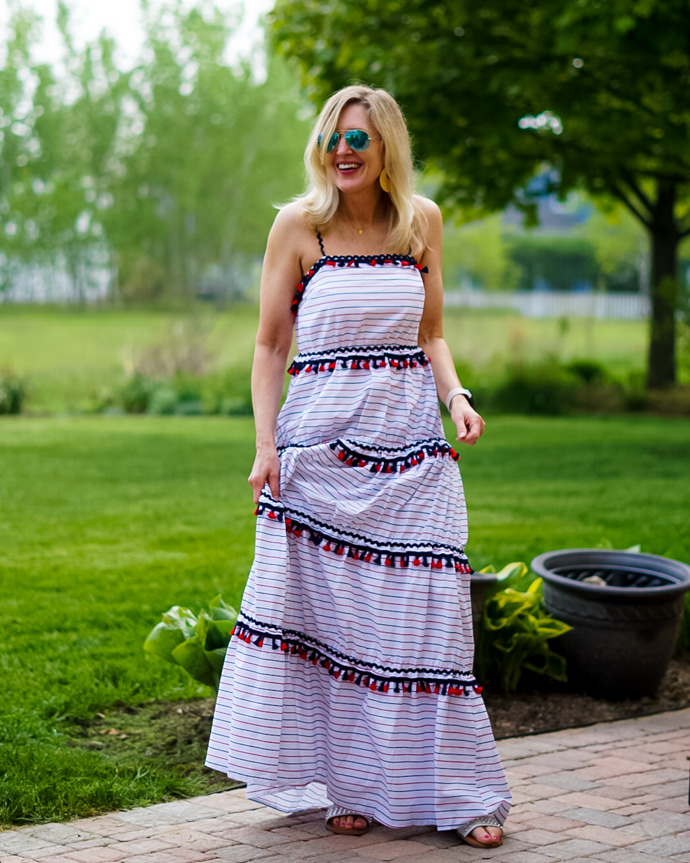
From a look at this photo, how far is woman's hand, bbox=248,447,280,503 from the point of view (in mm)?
3055

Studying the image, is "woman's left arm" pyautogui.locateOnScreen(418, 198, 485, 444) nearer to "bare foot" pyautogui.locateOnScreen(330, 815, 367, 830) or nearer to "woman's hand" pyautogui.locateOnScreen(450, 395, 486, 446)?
"woman's hand" pyautogui.locateOnScreen(450, 395, 486, 446)

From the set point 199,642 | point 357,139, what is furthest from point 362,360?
point 199,642

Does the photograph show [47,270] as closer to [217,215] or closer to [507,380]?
[217,215]

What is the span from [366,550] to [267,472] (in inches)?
14.3

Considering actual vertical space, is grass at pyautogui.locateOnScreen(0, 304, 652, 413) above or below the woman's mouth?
below

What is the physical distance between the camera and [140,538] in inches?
279

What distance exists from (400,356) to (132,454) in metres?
8.50

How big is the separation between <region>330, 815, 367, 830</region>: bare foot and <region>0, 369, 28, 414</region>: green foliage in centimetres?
1321

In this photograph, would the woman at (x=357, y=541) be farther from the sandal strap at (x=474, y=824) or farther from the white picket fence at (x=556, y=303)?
the white picket fence at (x=556, y=303)

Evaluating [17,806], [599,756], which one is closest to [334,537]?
[17,806]

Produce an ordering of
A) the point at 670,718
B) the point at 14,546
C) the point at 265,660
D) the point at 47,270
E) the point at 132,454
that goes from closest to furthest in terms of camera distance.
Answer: the point at 265,660
the point at 670,718
the point at 14,546
the point at 132,454
the point at 47,270

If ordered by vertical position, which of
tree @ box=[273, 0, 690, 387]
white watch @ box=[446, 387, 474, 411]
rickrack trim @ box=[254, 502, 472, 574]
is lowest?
rickrack trim @ box=[254, 502, 472, 574]

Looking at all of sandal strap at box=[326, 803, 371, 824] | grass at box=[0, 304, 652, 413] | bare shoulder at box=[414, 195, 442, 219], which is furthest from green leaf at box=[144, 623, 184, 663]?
grass at box=[0, 304, 652, 413]

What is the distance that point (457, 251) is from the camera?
74.9ft
